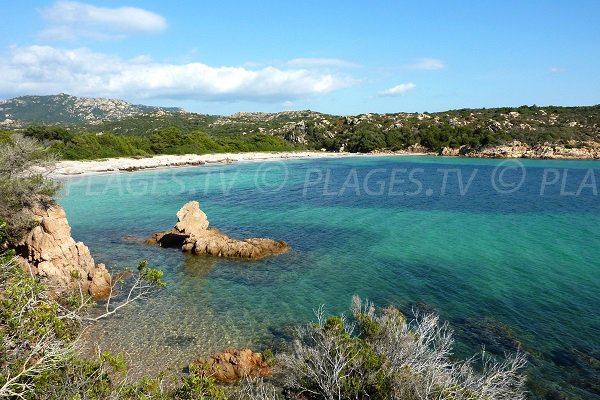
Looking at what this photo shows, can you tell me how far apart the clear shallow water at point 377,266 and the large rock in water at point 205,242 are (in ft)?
3.19

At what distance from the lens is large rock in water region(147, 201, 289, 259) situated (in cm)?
2522

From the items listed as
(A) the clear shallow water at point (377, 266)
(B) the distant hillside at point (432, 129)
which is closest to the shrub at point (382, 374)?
(A) the clear shallow water at point (377, 266)

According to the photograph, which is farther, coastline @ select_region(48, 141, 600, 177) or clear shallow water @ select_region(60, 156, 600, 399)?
coastline @ select_region(48, 141, 600, 177)

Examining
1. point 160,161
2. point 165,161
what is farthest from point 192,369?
point 165,161

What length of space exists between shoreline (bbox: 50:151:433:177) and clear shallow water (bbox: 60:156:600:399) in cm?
1711

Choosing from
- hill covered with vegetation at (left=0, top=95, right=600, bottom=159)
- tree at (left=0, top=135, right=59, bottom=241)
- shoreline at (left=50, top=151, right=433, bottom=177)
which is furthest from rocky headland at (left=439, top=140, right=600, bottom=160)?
tree at (left=0, top=135, right=59, bottom=241)

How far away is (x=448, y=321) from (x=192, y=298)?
37.3 feet

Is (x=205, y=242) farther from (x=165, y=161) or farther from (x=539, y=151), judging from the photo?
(x=539, y=151)

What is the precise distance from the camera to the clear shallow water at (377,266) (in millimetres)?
14680

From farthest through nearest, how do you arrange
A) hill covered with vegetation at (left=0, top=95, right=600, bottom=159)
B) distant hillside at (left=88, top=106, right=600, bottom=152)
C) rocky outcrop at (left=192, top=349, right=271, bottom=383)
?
distant hillside at (left=88, top=106, right=600, bottom=152) → hill covered with vegetation at (left=0, top=95, right=600, bottom=159) → rocky outcrop at (left=192, top=349, right=271, bottom=383)

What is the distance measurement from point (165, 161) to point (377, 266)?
2714 inches

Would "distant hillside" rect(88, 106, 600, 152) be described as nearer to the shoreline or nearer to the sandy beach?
the shoreline

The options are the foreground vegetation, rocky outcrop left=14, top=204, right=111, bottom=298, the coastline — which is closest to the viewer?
the foreground vegetation

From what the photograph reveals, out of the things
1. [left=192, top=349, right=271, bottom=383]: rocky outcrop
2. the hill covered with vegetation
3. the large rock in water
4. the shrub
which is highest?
the hill covered with vegetation
